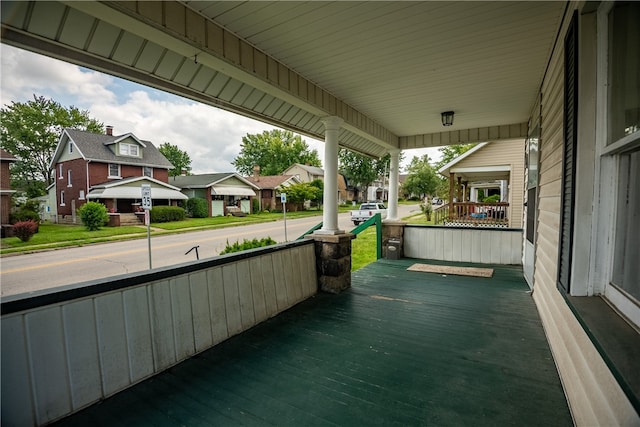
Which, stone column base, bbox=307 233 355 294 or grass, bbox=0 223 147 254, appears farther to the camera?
grass, bbox=0 223 147 254

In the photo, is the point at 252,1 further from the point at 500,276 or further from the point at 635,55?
the point at 500,276

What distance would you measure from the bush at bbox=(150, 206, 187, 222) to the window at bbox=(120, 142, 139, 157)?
2.80m

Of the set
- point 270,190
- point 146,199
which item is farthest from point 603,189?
point 270,190

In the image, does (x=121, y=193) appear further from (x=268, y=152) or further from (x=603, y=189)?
(x=268, y=152)

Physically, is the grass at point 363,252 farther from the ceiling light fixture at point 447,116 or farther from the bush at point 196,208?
the bush at point 196,208

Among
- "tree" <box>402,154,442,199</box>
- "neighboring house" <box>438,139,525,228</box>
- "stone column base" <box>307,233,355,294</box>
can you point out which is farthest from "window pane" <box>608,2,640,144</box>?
"tree" <box>402,154,442,199</box>

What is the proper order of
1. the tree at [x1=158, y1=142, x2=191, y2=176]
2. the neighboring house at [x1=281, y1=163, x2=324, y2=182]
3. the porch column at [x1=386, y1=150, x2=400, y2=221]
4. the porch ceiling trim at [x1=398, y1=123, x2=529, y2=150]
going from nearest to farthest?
the porch ceiling trim at [x1=398, y1=123, x2=529, y2=150], the porch column at [x1=386, y1=150, x2=400, y2=221], the tree at [x1=158, y1=142, x2=191, y2=176], the neighboring house at [x1=281, y1=163, x2=324, y2=182]

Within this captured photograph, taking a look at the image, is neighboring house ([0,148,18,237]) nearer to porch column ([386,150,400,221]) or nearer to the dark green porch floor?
the dark green porch floor

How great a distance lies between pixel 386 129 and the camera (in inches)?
214

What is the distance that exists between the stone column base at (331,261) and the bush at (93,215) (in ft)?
33.9

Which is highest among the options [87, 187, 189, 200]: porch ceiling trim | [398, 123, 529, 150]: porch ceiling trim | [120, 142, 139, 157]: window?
[120, 142, 139, 157]: window

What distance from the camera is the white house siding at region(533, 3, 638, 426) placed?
Result: 3.56ft

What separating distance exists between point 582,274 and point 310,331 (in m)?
2.08

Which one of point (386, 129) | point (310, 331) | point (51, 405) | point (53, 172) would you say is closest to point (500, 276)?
point (386, 129)
